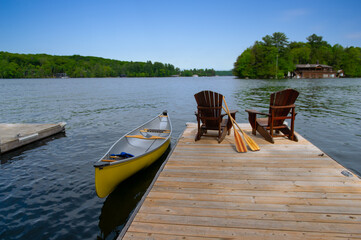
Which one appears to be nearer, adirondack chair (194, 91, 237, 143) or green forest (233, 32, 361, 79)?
adirondack chair (194, 91, 237, 143)

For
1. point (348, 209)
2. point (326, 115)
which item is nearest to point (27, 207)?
point (348, 209)

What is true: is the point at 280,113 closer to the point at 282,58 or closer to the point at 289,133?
the point at 289,133

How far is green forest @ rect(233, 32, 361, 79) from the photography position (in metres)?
91.1

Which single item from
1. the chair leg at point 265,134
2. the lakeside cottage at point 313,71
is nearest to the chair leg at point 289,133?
the chair leg at point 265,134

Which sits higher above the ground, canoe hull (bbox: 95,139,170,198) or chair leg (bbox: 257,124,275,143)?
chair leg (bbox: 257,124,275,143)

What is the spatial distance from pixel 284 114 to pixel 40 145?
9610 millimetres

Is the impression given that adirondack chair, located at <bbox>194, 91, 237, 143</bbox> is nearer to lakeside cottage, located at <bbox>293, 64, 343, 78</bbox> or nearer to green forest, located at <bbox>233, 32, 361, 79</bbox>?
green forest, located at <bbox>233, 32, 361, 79</bbox>

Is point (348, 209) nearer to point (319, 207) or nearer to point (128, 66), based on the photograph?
point (319, 207)

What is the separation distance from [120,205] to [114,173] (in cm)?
92

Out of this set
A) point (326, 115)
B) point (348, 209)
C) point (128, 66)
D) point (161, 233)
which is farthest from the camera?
point (128, 66)

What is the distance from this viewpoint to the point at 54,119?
15312 mm

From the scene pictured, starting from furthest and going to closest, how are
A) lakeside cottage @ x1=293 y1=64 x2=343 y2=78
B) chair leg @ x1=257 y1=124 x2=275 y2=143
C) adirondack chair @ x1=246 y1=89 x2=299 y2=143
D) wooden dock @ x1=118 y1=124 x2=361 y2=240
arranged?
lakeside cottage @ x1=293 y1=64 x2=343 y2=78
chair leg @ x1=257 y1=124 x2=275 y2=143
adirondack chair @ x1=246 y1=89 x2=299 y2=143
wooden dock @ x1=118 y1=124 x2=361 y2=240

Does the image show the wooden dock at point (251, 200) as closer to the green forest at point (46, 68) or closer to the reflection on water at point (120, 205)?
the reflection on water at point (120, 205)

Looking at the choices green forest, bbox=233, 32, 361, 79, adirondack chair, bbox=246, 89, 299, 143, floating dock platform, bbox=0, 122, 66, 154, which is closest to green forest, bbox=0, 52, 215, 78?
green forest, bbox=233, 32, 361, 79
